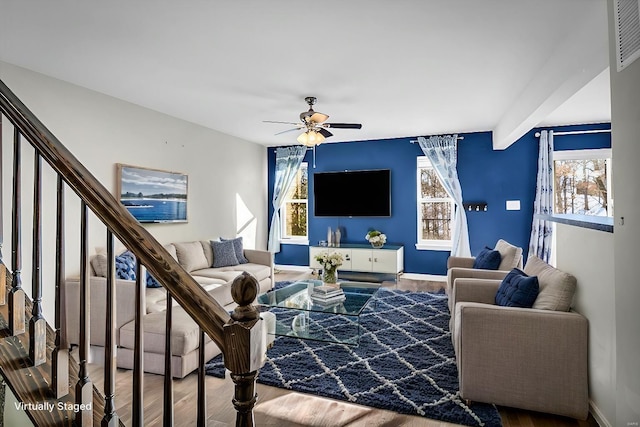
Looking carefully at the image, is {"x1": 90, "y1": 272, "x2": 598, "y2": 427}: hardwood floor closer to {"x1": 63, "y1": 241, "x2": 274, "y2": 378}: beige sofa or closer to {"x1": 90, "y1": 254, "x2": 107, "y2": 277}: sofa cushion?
{"x1": 63, "y1": 241, "x2": 274, "y2": 378}: beige sofa

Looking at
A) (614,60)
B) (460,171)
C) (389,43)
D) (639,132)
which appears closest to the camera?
(639,132)

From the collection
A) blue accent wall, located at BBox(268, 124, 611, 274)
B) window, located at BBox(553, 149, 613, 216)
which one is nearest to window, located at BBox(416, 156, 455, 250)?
blue accent wall, located at BBox(268, 124, 611, 274)

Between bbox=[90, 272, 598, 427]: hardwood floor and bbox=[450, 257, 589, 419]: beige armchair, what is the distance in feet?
0.28

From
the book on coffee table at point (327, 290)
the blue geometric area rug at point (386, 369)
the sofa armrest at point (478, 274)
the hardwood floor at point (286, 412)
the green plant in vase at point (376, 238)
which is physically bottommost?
the hardwood floor at point (286, 412)

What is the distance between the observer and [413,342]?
332 centimetres

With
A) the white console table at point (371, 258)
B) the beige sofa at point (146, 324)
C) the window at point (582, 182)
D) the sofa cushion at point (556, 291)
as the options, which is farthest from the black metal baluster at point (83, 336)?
the window at point (582, 182)

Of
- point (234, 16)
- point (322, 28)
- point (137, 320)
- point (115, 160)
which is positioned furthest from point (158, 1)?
point (115, 160)

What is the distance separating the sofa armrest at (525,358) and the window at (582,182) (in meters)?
3.80

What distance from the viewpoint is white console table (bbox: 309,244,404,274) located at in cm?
586

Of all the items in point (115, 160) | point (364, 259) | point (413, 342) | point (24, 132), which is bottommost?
point (413, 342)

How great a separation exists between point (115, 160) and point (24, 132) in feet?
9.62

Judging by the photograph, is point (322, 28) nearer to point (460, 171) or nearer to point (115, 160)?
point (115, 160)

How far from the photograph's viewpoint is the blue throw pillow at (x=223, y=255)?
15.9 ft

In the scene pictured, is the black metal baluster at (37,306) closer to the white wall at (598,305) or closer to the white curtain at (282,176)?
the white wall at (598,305)
